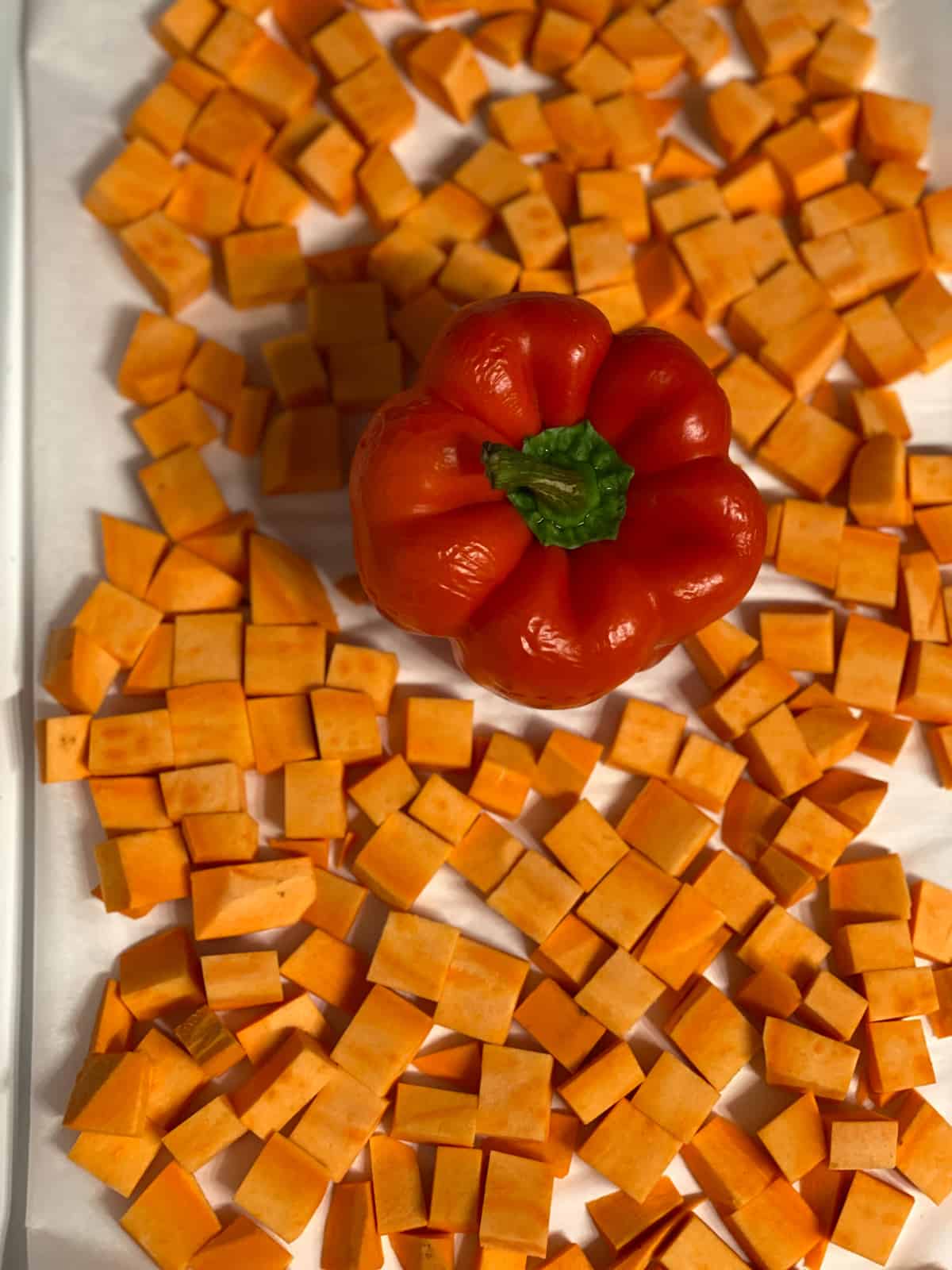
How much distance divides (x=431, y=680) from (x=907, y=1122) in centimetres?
65

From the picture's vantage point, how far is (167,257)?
1.32 metres

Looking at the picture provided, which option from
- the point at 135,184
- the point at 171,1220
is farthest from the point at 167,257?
the point at 171,1220

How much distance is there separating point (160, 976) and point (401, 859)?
10.2 inches

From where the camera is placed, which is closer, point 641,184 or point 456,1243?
point 456,1243

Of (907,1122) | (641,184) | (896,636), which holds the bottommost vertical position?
(907,1122)

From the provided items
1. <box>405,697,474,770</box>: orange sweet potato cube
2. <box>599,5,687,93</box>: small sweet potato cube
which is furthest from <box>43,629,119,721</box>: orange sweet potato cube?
<box>599,5,687,93</box>: small sweet potato cube

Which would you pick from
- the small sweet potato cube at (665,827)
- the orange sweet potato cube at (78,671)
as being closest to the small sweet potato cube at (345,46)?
the orange sweet potato cube at (78,671)

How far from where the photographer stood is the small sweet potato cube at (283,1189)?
3.69 ft

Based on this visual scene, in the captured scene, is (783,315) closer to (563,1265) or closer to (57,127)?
(57,127)

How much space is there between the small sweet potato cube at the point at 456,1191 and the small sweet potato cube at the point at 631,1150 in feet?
0.35

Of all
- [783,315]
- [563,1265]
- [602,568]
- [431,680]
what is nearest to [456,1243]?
[563,1265]

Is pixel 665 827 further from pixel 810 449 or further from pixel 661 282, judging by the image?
pixel 661 282

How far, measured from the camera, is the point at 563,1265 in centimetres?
114

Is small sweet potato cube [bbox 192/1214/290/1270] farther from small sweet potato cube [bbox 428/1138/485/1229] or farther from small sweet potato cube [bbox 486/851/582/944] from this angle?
small sweet potato cube [bbox 486/851/582/944]
